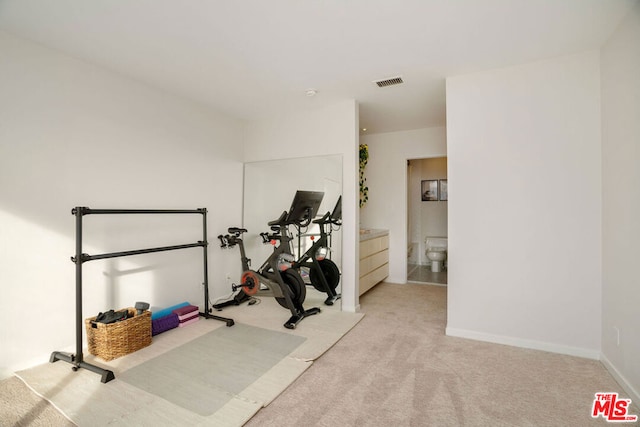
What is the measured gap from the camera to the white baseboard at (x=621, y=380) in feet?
5.97

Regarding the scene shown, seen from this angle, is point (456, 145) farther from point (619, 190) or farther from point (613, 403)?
point (613, 403)

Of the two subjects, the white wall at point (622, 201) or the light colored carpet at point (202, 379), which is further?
the white wall at point (622, 201)

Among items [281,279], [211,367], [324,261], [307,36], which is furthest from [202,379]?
[307,36]

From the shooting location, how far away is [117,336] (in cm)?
237

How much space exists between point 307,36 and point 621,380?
323cm

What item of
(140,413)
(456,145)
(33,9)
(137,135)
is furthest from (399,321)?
(33,9)

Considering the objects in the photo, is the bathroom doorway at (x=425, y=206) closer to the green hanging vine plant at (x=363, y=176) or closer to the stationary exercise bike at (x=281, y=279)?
the green hanging vine plant at (x=363, y=176)

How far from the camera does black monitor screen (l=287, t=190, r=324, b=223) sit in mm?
3428

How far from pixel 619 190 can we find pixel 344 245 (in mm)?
2394

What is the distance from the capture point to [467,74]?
282 cm

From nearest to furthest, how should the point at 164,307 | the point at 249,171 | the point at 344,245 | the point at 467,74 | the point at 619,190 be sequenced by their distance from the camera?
the point at 619,190
the point at 467,74
the point at 164,307
the point at 344,245
the point at 249,171

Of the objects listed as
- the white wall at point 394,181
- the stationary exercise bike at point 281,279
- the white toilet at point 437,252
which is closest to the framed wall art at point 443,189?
the white toilet at point 437,252

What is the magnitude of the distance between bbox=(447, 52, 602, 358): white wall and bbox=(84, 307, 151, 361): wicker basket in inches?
111

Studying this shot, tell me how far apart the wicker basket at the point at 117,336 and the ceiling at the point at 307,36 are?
2203mm
